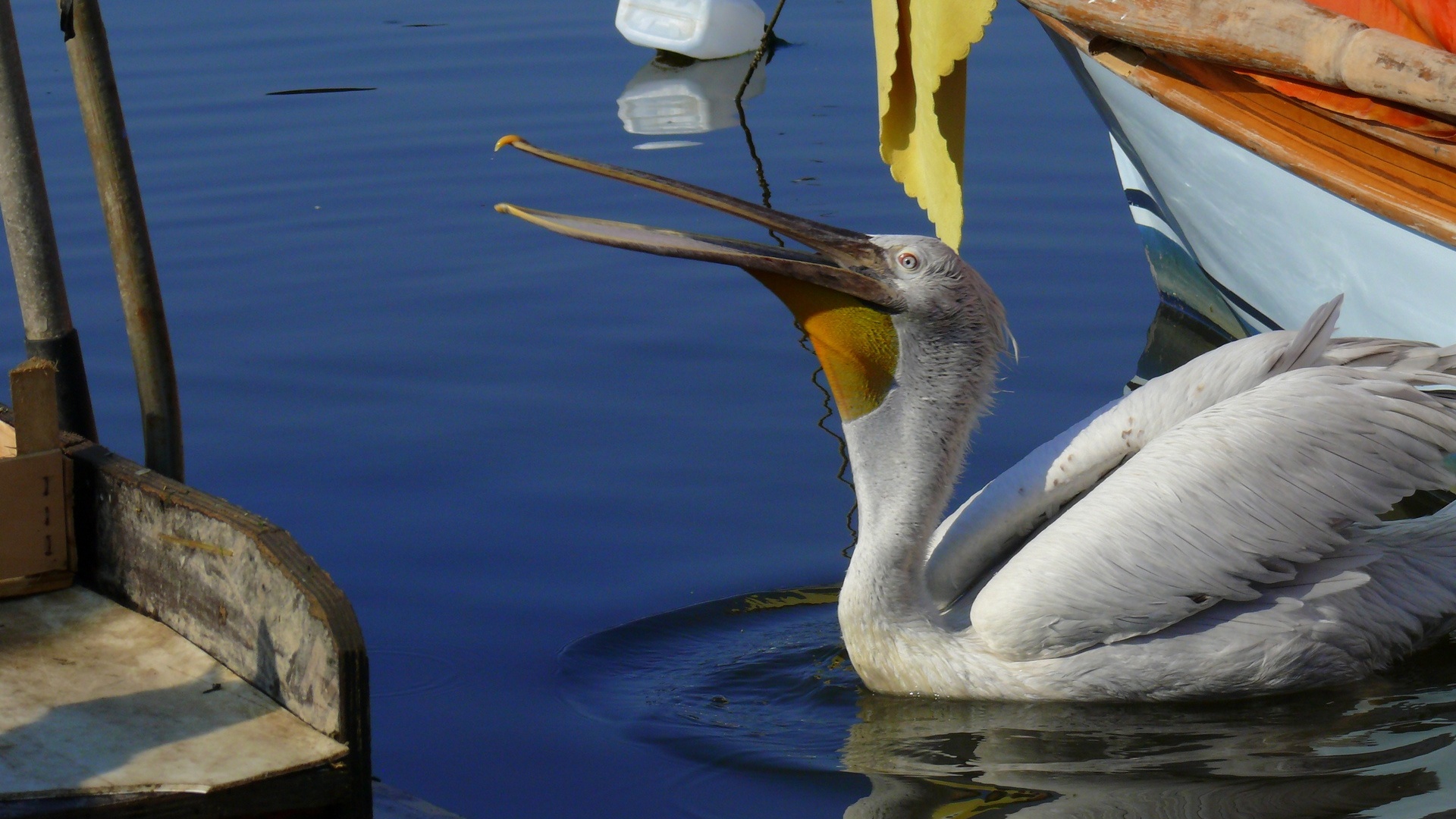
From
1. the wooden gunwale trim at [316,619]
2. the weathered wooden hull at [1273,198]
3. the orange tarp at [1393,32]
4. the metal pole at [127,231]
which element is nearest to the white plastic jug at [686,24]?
the weathered wooden hull at [1273,198]

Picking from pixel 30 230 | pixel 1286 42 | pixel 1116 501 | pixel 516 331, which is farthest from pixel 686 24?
pixel 1116 501

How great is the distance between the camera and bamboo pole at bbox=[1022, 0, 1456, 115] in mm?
3561

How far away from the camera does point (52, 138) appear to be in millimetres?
7125

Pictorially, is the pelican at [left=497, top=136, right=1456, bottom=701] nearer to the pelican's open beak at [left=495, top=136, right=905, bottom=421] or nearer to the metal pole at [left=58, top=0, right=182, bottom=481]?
the pelican's open beak at [left=495, top=136, right=905, bottom=421]

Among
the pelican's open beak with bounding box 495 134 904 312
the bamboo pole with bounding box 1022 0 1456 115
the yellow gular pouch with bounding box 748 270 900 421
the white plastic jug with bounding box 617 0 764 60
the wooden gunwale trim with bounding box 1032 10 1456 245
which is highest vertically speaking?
the white plastic jug with bounding box 617 0 764 60

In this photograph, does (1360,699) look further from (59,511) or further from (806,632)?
(59,511)

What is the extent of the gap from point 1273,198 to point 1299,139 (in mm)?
309

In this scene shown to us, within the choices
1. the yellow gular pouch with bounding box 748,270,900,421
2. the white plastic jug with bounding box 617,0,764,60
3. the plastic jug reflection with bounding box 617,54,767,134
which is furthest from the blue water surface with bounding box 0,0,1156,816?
the yellow gular pouch with bounding box 748,270,900,421

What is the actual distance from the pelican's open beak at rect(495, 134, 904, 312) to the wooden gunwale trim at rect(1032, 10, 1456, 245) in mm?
1393

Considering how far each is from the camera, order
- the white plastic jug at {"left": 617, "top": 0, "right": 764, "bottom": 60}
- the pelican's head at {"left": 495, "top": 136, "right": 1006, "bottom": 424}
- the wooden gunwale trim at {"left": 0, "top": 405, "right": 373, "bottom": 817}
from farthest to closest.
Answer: the white plastic jug at {"left": 617, "top": 0, "right": 764, "bottom": 60} → the pelican's head at {"left": 495, "top": 136, "right": 1006, "bottom": 424} → the wooden gunwale trim at {"left": 0, "top": 405, "right": 373, "bottom": 817}

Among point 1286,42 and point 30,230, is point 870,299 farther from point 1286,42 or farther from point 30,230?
point 30,230

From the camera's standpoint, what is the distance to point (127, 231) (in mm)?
3625

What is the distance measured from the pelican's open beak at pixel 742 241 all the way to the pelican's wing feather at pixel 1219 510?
1.81ft

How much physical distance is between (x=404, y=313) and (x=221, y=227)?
1.23 meters
